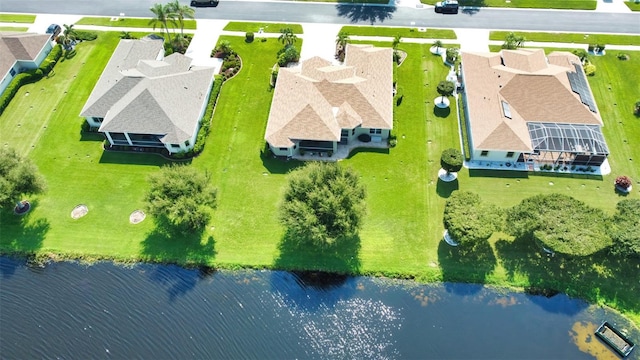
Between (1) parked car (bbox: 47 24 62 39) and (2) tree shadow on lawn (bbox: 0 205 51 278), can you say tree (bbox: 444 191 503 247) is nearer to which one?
(2) tree shadow on lawn (bbox: 0 205 51 278)

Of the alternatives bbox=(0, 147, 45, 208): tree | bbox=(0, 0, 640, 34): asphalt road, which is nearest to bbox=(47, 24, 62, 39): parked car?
bbox=(0, 0, 640, 34): asphalt road

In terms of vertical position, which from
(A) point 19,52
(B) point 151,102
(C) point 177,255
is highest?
(B) point 151,102

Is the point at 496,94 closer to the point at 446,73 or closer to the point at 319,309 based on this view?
the point at 446,73

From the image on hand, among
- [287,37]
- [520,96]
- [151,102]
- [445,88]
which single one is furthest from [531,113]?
[151,102]

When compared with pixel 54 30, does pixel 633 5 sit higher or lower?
higher

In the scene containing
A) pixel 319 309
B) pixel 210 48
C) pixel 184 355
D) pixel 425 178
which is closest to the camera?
pixel 184 355

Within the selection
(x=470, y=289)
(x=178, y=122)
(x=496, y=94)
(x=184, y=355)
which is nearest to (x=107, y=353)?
(x=184, y=355)

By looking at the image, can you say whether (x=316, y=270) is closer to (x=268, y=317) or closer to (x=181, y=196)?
(x=268, y=317)
